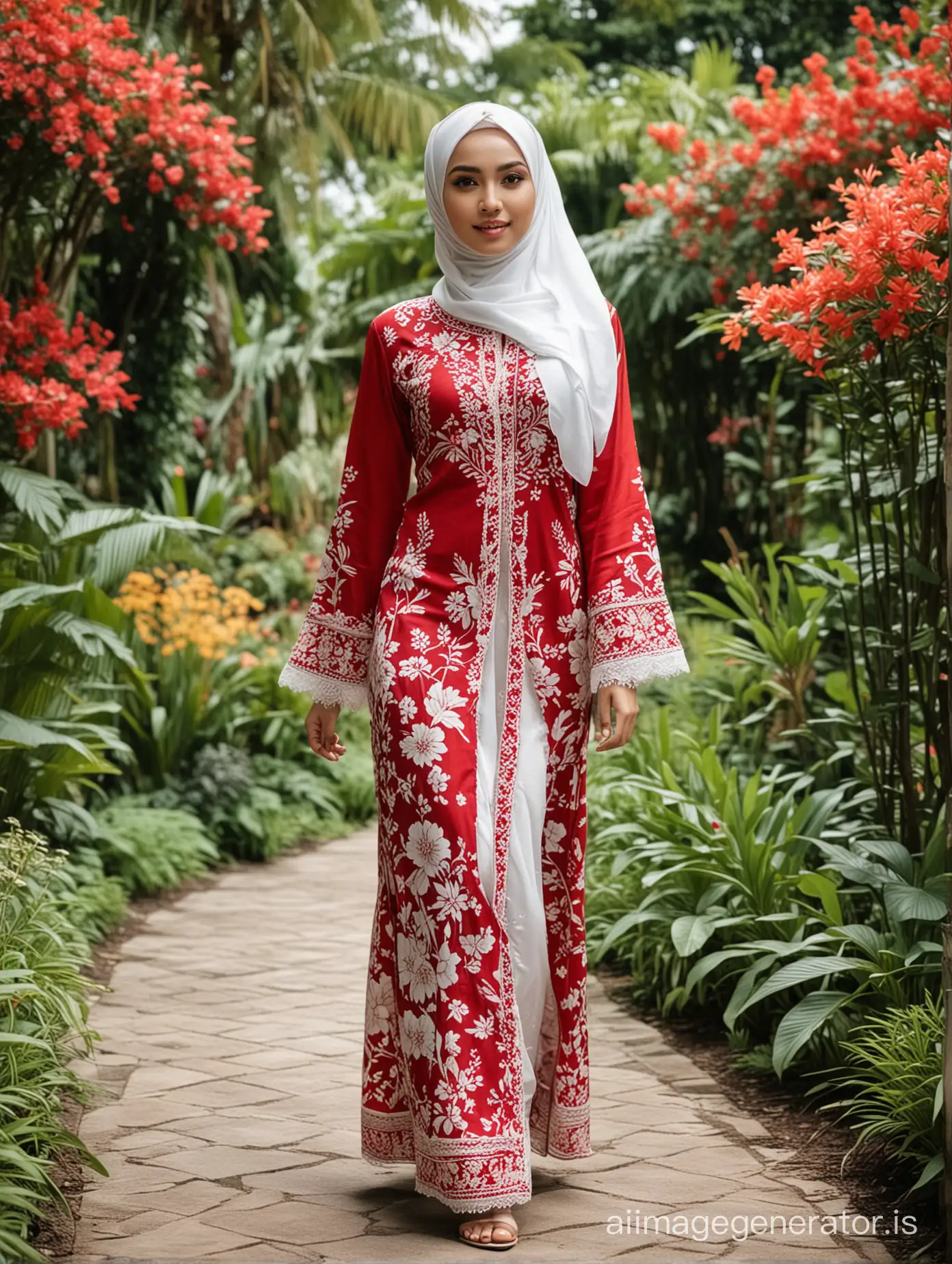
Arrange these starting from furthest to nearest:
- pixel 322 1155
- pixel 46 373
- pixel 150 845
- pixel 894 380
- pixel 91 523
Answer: pixel 150 845 → pixel 46 373 → pixel 91 523 → pixel 894 380 → pixel 322 1155

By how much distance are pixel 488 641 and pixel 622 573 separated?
0.92ft

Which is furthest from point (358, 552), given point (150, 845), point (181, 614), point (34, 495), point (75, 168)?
point (181, 614)

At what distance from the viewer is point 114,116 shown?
538cm

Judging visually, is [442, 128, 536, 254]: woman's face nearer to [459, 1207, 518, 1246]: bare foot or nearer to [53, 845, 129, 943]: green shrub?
[459, 1207, 518, 1246]: bare foot

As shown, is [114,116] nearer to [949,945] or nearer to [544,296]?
[544,296]

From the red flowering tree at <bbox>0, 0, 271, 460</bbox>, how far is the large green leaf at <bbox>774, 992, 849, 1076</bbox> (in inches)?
137

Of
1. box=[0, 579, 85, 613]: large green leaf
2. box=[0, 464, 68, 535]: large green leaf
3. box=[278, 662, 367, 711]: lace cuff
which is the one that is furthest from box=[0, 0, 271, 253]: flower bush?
box=[278, 662, 367, 711]: lace cuff

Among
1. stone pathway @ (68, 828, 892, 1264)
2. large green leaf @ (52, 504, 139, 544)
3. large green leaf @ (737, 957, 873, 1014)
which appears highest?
large green leaf @ (52, 504, 139, 544)

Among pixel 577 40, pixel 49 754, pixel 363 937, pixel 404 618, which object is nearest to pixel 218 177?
pixel 49 754

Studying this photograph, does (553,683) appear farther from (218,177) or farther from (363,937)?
(218,177)

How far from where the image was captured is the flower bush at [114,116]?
5.09m

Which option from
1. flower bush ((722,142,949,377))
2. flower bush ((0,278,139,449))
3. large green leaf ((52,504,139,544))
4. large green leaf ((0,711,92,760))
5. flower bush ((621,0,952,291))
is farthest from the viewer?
flower bush ((621,0,952,291))

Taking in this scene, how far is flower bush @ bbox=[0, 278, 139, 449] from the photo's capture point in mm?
5289

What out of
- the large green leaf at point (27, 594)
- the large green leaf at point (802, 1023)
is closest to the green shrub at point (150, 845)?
the large green leaf at point (27, 594)
